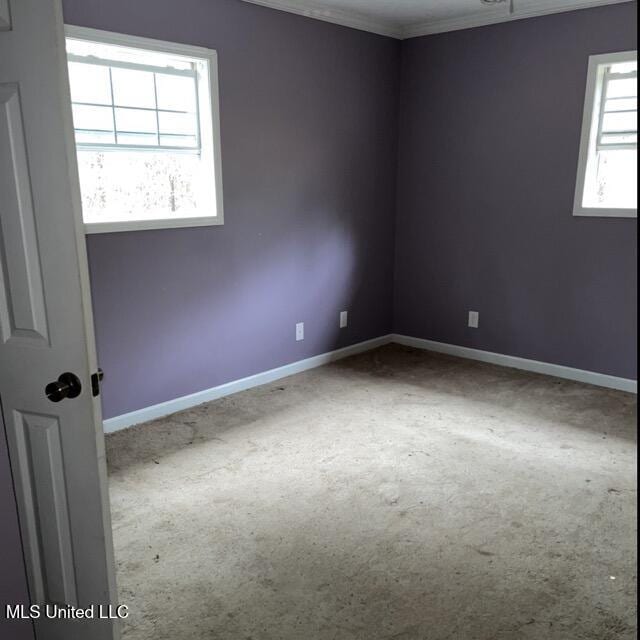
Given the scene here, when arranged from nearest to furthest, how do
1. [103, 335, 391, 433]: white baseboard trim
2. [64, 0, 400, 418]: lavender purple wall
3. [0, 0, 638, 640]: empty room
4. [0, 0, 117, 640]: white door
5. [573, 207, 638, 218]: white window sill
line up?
[0, 0, 117, 640]: white door, [0, 0, 638, 640]: empty room, [64, 0, 400, 418]: lavender purple wall, [103, 335, 391, 433]: white baseboard trim, [573, 207, 638, 218]: white window sill

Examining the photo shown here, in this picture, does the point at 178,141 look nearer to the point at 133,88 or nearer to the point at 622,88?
the point at 133,88

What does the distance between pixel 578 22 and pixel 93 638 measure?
4171 mm

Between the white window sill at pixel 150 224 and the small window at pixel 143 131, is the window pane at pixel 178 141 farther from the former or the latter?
the white window sill at pixel 150 224

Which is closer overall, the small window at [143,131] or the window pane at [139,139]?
the small window at [143,131]

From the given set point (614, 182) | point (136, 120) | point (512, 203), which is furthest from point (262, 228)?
point (614, 182)

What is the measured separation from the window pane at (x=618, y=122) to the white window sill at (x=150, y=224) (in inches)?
99.7

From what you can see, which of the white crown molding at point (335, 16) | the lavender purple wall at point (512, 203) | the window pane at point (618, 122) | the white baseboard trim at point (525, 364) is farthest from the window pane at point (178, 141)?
the window pane at point (618, 122)

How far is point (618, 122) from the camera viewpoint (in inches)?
150

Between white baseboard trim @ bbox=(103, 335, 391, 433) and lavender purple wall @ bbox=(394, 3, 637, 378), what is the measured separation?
647mm

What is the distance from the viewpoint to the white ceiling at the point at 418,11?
381 centimetres

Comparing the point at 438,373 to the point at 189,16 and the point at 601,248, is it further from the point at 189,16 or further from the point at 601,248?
the point at 189,16

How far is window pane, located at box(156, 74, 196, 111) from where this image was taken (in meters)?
3.34

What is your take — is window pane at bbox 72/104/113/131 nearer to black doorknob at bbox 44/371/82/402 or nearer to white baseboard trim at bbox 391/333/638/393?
black doorknob at bbox 44/371/82/402

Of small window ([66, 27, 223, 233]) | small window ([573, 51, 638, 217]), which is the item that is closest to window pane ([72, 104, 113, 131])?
small window ([66, 27, 223, 233])
